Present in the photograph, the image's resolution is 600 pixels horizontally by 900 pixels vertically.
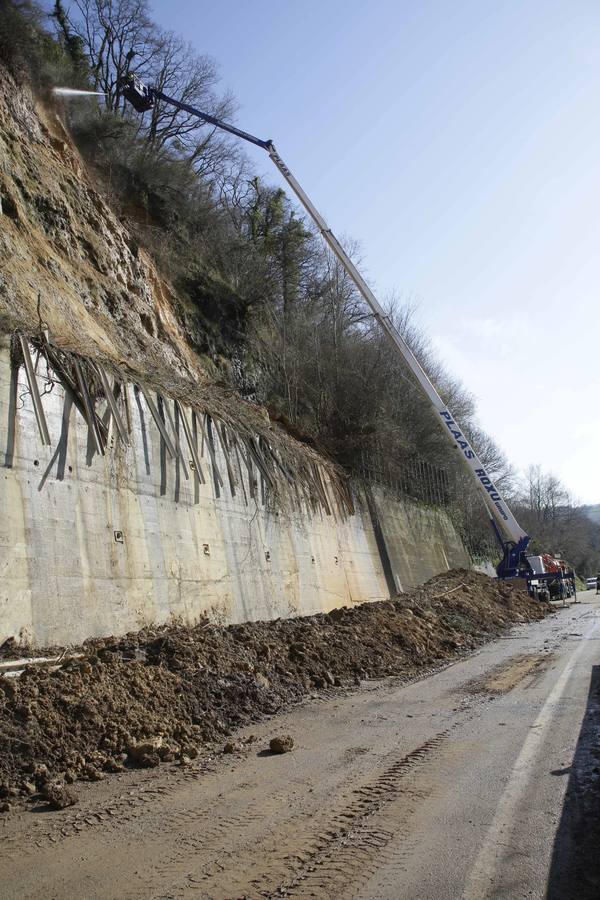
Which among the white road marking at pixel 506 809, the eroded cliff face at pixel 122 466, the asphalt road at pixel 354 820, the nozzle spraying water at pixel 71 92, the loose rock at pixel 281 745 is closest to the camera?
the white road marking at pixel 506 809

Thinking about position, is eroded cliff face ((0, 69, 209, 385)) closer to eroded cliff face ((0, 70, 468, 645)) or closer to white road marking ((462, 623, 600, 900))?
eroded cliff face ((0, 70, 468, 645))

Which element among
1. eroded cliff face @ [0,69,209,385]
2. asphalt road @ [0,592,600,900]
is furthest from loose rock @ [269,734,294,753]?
eroded cliff face @ [0,69,209,385]

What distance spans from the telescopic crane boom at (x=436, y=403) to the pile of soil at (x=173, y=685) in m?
10.9

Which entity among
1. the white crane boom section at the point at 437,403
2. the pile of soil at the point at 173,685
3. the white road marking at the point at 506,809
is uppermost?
the white crane boom section at the point at 437,403

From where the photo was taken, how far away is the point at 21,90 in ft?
58.9

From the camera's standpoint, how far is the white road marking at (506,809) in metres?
3.48

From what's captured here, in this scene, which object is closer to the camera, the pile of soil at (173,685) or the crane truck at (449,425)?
the pile of soil at (173,685)

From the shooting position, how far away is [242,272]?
26500 millimetres

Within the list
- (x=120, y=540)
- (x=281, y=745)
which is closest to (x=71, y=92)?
(x=120, y=540)

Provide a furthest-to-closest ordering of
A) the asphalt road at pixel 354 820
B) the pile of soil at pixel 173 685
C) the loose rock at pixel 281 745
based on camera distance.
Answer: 1. the loose rock at pixel 281 745
2. the pile of soil at pixel 173 685
3. the asphalt road at pixel 354 820

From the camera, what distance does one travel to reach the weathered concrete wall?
8.91 meters

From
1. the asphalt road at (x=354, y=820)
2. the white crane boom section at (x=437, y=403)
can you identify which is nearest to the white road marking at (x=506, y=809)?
the asphalt road at (x=354, y=820)

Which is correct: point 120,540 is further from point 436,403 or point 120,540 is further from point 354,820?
point 436,403

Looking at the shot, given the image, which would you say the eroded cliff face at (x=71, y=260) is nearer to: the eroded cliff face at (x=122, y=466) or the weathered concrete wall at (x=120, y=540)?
the eroded cliff face at (x=122, y=466)
